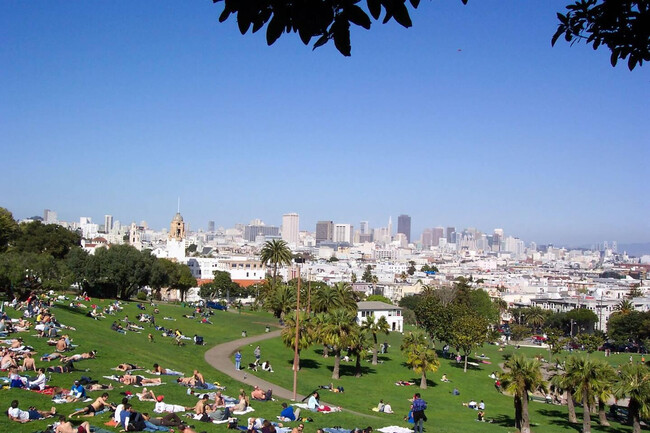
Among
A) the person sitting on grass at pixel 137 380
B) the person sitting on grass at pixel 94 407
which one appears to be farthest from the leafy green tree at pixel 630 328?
the person sitting on grass at pixel 94 407

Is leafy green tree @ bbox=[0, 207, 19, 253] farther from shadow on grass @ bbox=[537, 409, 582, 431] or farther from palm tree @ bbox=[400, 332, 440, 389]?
shadow on grass @ bbox=[537, 409, 582, 431]

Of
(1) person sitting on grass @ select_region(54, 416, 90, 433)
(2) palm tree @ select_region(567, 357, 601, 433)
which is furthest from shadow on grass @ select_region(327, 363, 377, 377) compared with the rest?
(1) person sitting on grass @ select_region(54, 416, 90, 433)

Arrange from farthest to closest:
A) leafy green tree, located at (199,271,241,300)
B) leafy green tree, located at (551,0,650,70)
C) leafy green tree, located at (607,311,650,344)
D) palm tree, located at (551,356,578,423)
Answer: leafy green tree, located at (199,271,241,300)
leafy green tree, located at (607,311,650,344)
palm tree, located at (551,356,578,423)
leafy green tree, located at (551,0,650,70)

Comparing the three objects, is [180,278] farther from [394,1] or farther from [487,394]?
[394,1]

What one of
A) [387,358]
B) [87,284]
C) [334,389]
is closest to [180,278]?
[87,284]

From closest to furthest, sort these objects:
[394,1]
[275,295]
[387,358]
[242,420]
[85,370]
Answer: [394,1], [242,420], [85,370], [387,358], [275,295]

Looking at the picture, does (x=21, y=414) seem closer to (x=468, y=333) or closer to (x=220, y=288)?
(x=468, y=333)

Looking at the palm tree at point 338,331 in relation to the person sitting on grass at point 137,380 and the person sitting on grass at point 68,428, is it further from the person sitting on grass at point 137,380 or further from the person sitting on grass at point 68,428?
the person sitting on grass at point 68,428

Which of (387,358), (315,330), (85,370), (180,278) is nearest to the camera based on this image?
(85,370)
